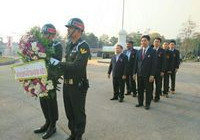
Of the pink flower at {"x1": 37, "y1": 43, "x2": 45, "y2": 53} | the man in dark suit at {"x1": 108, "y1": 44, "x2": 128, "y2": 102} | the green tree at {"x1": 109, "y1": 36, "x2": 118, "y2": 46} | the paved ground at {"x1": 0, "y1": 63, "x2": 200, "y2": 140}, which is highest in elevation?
the green tree at {"x1": 109, "y1": 36, "x2": 118, "y2": 46}

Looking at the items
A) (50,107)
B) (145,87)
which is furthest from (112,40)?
(50,107)

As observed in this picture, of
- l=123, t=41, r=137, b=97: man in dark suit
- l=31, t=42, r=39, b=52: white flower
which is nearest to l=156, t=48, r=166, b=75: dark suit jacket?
l=123, t=41, r=137, b=97: man in dark suit

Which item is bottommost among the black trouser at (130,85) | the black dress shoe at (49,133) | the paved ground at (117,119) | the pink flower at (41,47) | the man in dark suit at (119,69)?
the paved ground at (117,119)

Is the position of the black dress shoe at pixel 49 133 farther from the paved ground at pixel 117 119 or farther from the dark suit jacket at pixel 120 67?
the dark suit jacket at pixel 120 67

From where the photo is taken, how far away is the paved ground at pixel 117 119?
5.57 metres

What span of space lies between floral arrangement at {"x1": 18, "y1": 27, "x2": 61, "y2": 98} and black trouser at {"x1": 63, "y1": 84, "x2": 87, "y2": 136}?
0.31 metres

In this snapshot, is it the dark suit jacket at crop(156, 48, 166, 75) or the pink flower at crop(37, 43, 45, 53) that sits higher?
the pink flower at crop(37, 43, 45, 53)

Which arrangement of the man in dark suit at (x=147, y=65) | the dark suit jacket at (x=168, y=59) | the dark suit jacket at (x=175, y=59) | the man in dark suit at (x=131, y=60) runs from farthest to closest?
the dark suit jacket at (x=175, y=59)
the dark suit jacket at (x=168, y=59)
the man in dark suit at (x=131, y=60)
the man in dark suit at (x=147, y=65)

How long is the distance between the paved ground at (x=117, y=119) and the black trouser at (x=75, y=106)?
0.43 m

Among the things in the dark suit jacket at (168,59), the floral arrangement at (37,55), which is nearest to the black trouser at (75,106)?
the floral arrangement at (37,55)

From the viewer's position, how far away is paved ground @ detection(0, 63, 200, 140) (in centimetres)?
557

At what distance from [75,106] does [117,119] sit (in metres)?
2.08

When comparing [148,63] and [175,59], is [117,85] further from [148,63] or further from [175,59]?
[175,59]

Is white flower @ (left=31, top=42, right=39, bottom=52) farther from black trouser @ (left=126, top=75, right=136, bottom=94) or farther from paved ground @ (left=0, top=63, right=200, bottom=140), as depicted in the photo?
black trouser @ (left=126, top=75, right=136, bottom=94)
